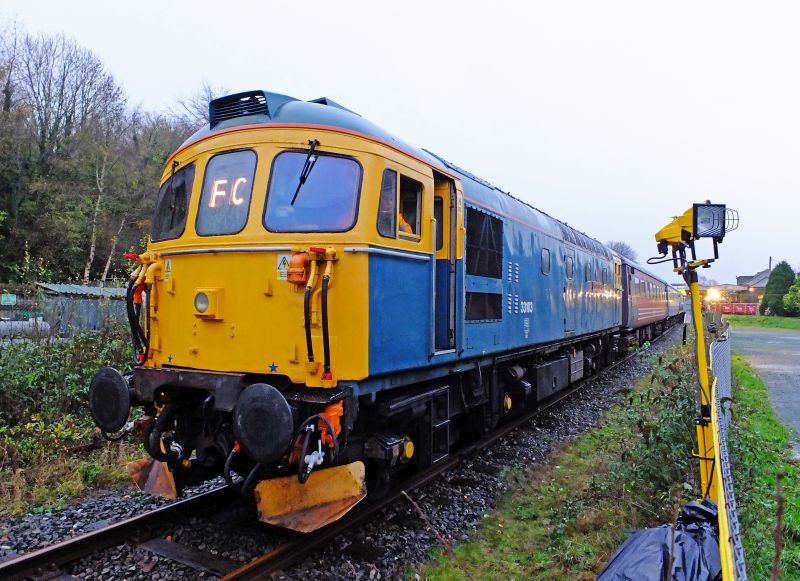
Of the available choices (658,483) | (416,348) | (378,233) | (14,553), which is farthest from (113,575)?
(658,483)

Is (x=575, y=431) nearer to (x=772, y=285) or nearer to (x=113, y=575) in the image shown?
(x=113, y=575)

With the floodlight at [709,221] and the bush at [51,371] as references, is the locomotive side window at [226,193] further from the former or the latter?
the bush at [51,371]

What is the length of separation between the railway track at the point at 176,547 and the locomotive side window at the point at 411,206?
7.57 feet

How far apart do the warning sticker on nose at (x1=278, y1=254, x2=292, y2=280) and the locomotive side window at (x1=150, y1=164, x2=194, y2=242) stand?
123 cm

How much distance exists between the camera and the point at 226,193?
5.03 m

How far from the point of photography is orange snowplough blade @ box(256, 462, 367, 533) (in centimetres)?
442

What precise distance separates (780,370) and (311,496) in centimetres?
1628

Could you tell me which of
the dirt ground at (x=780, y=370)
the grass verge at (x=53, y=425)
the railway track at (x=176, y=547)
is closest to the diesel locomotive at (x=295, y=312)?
the railway track at (x=176, y=547)

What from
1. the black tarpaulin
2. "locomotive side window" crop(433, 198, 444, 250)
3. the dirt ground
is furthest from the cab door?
the dirt ground

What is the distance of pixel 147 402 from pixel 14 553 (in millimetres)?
1460

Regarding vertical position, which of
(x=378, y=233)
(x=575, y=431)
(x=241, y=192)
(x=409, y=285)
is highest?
(x=241, y=192)

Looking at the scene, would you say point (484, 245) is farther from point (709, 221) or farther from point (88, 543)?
point (88, 543)

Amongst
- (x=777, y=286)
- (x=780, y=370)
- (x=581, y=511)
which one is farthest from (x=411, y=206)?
(x=777, y=286)

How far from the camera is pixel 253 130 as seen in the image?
4.92 metres
